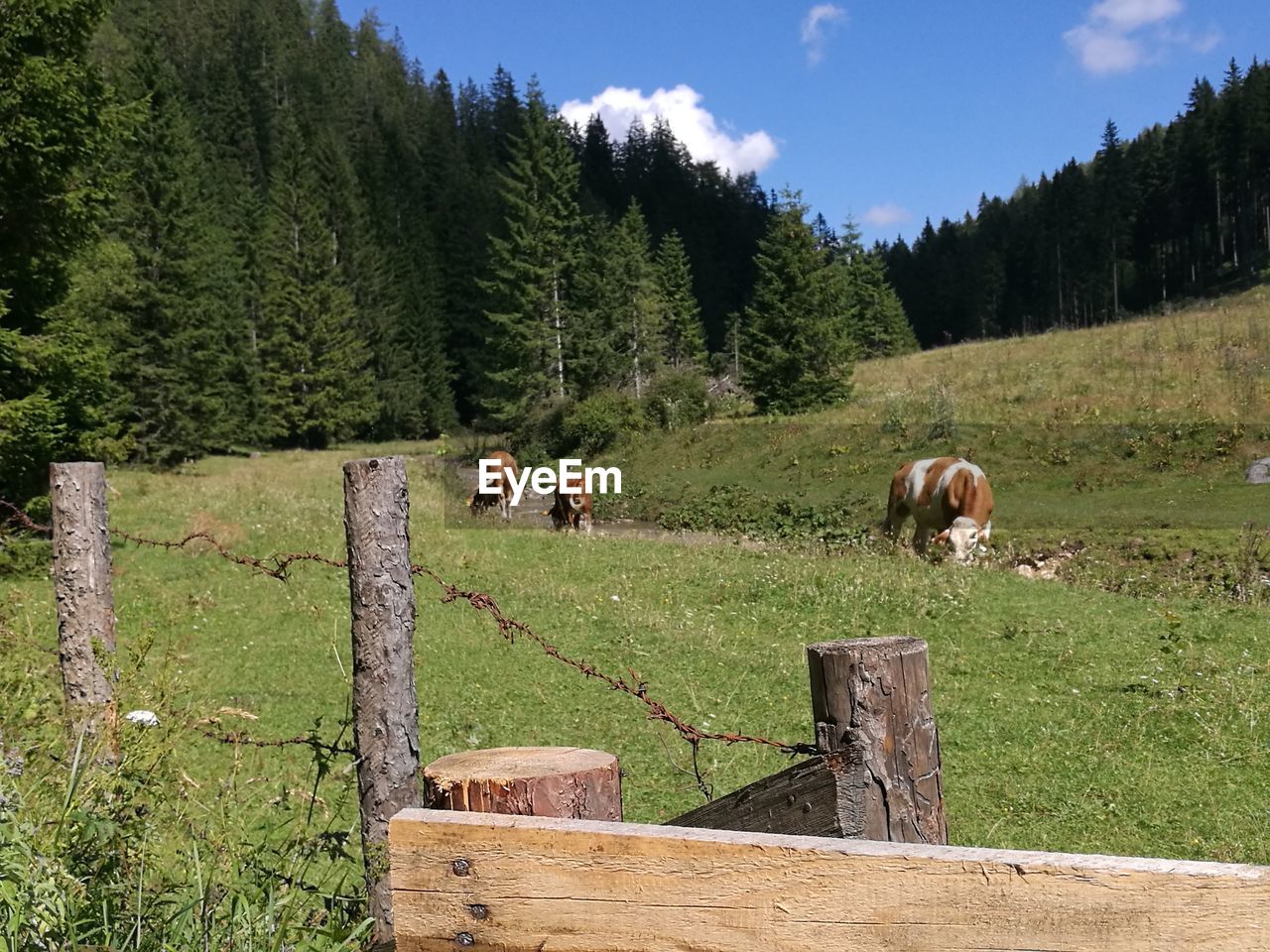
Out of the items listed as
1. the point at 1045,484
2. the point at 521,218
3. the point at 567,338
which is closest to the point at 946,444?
the point at 1045,484

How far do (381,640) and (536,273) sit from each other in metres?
38.7

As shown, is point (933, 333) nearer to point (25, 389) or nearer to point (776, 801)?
point (25, 389)

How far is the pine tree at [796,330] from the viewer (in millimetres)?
26422

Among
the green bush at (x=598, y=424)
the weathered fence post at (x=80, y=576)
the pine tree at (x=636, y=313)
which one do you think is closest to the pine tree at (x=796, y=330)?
the green bush at (x=598, y=424)

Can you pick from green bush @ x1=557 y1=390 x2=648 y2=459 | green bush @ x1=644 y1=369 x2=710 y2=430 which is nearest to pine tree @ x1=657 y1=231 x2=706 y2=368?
green bush @ x1=557 y1=390 x2=648 y2=459

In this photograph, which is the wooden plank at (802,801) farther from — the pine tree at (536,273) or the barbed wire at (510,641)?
the pine tree at (536,273)

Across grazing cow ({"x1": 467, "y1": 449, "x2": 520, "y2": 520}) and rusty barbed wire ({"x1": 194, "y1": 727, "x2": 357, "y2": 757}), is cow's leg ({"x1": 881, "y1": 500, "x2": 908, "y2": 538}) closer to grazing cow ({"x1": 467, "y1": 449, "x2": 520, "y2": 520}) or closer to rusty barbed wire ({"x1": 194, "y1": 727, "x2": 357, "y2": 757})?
grazing cow ({"x1": 467, "y1": 449, "x2": 520, "y2": 520})

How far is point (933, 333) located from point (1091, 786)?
97.8 metres

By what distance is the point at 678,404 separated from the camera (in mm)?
25125

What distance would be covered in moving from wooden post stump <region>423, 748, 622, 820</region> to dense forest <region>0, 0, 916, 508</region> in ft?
36.3

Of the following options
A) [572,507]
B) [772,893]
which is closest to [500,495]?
[572,507]

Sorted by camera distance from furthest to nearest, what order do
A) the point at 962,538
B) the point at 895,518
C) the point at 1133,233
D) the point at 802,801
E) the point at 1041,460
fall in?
the point at 1133,233, the point at 1041,460, the point at 895,518, the point at 962,538, the point at 802,801

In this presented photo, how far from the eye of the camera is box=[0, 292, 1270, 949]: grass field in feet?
18.2

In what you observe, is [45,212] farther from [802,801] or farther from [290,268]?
[290,268]
